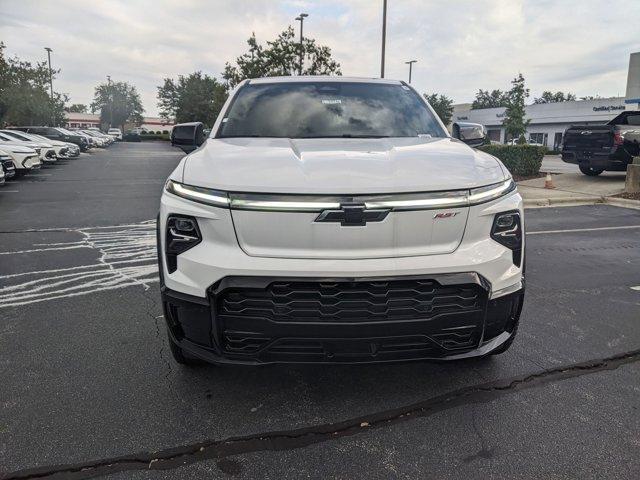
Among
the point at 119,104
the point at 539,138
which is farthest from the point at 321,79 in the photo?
the point at 119,104

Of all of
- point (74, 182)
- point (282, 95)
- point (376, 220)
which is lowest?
point (74, 182)

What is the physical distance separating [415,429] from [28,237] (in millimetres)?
6448

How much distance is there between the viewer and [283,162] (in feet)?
8.13

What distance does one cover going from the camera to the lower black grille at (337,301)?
87.2 inches

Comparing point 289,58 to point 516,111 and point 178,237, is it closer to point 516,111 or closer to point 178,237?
point 516,111

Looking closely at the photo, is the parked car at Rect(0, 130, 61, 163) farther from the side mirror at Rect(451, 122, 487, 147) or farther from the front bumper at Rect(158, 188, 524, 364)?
the front bumper at Rect(158, 188, 524, 364)

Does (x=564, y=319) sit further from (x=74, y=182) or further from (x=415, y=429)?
(x=74, y=182)

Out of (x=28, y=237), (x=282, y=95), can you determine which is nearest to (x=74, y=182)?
(x=28, y=237)

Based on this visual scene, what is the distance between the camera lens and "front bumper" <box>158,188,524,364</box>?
221 cm

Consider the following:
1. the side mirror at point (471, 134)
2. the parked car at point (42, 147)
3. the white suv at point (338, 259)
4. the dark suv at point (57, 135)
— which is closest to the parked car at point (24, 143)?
the parked car at point (42, 147)

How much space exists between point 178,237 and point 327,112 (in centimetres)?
181

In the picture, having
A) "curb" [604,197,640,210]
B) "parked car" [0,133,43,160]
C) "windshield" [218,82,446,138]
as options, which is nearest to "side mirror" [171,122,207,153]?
"windshield" [218,82,446,138]

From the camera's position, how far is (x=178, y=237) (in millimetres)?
2342

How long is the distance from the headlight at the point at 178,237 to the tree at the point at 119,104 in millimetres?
119539
